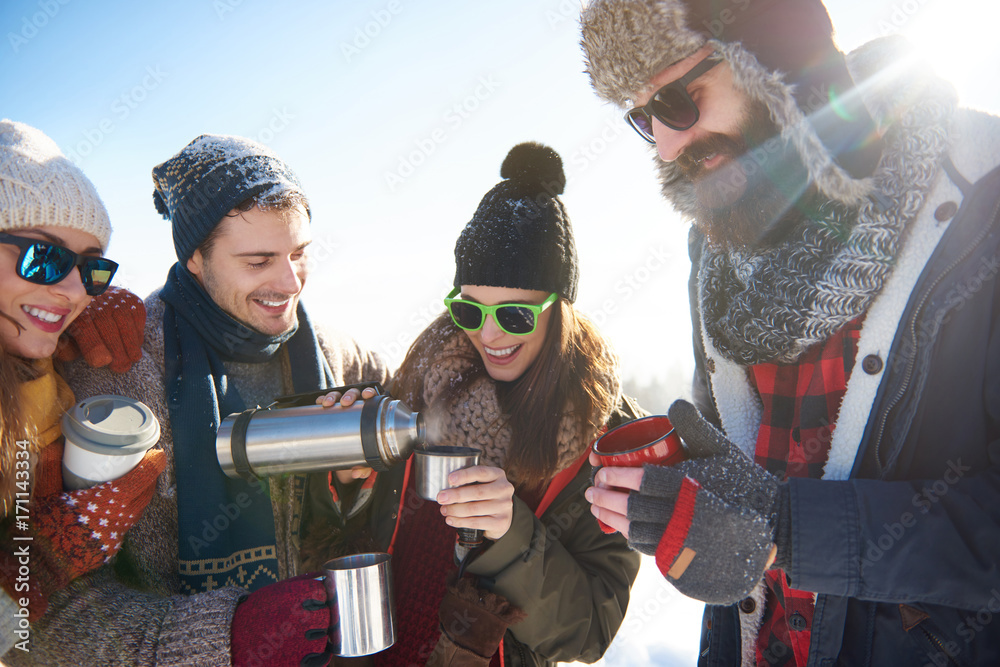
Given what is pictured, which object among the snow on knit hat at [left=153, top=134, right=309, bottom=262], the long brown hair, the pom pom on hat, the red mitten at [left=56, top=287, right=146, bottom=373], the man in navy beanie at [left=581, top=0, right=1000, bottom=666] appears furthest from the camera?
the pom pom on hat

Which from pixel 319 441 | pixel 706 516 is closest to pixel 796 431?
pixel 706 516

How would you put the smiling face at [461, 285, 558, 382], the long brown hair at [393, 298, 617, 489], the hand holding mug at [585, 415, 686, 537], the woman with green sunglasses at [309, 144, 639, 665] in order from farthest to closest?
the smiling face at [461, 285, 558, 382] → the long brown hair at [393, 298, 617, 489] → the woman with green sunglasses at [309, 144, 639, 665] → the hand holding mug at [585, 415, 686, 537]

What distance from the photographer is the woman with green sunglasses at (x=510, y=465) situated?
67.0 inches

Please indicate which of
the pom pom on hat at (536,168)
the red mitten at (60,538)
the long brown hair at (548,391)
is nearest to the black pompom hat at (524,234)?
the pom pom on hat at (536,168)

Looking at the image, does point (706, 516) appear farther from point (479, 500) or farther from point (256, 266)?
point (256, 266)

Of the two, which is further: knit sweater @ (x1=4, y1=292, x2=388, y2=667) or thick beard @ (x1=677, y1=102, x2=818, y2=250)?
thick beard @ (x1=677, y1=102, x2=818, y2=250)

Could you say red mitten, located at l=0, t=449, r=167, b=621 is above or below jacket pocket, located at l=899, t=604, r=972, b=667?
above

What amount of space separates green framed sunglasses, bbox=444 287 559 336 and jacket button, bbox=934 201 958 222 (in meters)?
1.32

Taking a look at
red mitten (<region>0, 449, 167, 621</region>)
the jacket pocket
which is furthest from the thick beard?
red mitten (<region>0, 449, 167, 621</region>)

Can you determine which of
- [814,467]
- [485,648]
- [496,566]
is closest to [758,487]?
[814,467]

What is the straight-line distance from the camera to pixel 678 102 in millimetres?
1689

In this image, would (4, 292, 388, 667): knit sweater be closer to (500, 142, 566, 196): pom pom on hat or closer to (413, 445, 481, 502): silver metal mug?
(413, 445, 481, 502): silver metal mug

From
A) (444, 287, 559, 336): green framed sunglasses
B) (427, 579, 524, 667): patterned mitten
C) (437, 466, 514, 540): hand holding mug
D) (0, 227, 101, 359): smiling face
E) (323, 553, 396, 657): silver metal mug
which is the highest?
(0, 227, 101, 359): smiling face

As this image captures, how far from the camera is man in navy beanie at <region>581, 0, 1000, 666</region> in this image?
3.96 ft
